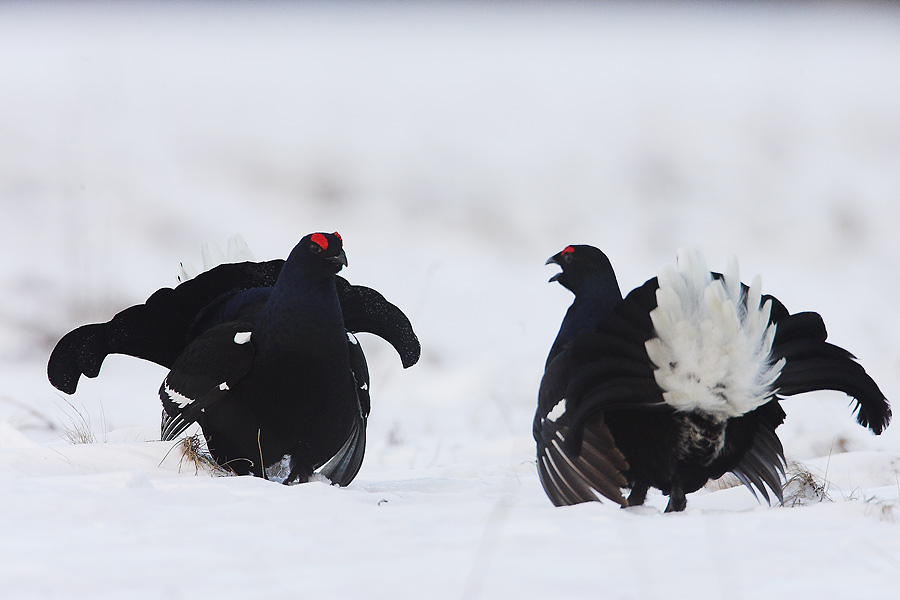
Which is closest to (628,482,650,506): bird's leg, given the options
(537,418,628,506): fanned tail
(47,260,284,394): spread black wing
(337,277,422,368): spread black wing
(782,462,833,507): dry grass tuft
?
(537,418,628,506): fanned tail

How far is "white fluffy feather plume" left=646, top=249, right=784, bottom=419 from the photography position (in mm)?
2592

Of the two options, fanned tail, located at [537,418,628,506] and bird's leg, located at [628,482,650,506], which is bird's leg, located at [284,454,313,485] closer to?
fanned tail, located at [537,418,628,506]

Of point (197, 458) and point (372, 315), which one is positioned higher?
point (372, 315)

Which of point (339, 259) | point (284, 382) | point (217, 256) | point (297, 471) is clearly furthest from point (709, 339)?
point (217, 256)

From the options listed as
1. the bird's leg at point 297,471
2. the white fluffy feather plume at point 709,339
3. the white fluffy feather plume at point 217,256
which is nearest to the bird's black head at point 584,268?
the white fluffy feather plume at point 709,339

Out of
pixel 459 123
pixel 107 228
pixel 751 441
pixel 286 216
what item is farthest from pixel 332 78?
pixel 751 441

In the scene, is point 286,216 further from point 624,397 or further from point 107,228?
point 624,397

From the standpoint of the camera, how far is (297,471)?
342 cm

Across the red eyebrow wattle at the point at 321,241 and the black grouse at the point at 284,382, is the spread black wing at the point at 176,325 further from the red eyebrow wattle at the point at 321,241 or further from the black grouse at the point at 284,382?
the red eyebrow wattle at the point at 321,241

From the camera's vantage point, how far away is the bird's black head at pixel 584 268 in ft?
10.5

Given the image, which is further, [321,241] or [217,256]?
[217,256]

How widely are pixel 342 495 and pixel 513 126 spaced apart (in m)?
11.4

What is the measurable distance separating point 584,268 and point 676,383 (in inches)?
27.6

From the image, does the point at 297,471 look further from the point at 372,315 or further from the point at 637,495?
the point at 637,495
